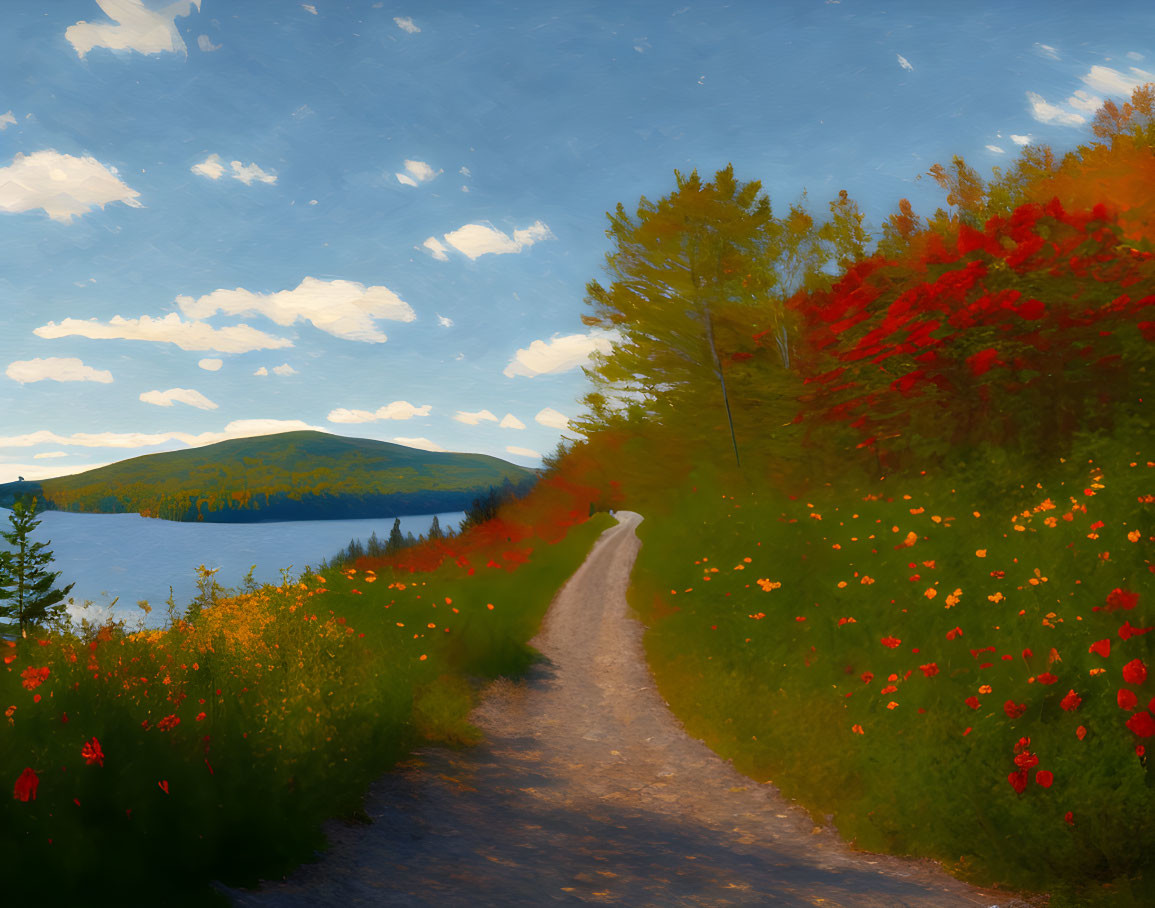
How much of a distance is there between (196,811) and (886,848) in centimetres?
416

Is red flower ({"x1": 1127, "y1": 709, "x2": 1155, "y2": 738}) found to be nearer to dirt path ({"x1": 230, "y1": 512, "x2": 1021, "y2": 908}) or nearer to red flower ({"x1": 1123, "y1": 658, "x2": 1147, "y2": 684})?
red flower ({"x1": 1123, "y1": 658, "x2": 1147, "y2": 684})

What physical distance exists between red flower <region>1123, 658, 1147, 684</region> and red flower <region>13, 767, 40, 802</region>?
5225mm

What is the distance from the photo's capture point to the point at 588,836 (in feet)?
16.9

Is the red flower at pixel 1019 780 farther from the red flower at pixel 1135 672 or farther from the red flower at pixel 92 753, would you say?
the red flower at pixel 92 753

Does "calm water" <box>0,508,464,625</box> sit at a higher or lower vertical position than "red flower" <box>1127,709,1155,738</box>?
lower

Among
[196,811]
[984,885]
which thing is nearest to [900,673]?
[984,885]

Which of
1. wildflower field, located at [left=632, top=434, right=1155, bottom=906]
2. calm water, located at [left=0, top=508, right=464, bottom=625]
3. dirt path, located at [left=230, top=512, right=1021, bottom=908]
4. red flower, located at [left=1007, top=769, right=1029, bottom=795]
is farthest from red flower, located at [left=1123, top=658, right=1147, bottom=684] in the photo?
calm water, located at [left=0, top=508, right=464, bottom=625]

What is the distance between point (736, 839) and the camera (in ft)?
17.1

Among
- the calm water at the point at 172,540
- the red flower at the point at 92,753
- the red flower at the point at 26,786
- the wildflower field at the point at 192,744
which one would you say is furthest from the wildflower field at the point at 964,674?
the calm water at the point at 172,540

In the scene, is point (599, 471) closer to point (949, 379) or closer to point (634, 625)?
point (634, 625)

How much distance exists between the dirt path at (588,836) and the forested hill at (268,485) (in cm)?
6829

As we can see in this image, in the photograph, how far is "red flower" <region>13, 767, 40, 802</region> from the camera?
302 centimetres

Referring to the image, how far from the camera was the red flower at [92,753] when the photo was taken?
11.0 ft

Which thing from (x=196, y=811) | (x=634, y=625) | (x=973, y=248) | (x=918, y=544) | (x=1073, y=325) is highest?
(x=973, y=248)
